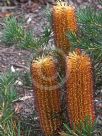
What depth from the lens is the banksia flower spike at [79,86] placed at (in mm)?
1802

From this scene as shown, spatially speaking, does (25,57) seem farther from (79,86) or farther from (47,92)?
(79,86)

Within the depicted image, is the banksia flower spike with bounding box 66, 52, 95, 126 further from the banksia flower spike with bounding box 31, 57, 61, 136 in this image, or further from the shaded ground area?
the shaded ground area

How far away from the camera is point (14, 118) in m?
2.14

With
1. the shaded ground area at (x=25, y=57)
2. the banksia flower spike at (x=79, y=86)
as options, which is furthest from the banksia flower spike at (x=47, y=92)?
the shaded ground area at (x=25, y=57)

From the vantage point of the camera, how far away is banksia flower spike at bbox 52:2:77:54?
195 cm

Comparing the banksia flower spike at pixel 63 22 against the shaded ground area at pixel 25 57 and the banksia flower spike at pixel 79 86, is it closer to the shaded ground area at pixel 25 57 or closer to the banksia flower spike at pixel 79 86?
the banksia flower spike at pixel 79 86

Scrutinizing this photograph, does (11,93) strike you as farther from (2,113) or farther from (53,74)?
(53,74)

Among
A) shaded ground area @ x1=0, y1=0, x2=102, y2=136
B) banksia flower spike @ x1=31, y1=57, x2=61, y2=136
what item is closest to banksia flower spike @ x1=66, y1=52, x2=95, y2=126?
banksia flower spike @ x1=31, y1=57, x2=61, y2=136

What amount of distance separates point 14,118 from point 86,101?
0.43 m

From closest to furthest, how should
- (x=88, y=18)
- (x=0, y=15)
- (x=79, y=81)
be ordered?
1. (x=79, y=81)
2. (x=88, y=18)
3. (x=0, y=15)

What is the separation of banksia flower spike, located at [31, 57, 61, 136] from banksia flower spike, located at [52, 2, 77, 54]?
0.40ft

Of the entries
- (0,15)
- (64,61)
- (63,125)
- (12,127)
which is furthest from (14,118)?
(0,15)

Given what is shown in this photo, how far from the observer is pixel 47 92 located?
6.29 ft

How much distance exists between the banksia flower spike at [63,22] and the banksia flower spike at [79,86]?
0.16 meters
